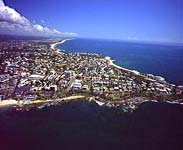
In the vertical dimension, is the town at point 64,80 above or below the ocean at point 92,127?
above

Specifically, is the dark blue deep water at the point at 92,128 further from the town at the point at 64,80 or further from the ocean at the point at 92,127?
the town at the point at 64,80

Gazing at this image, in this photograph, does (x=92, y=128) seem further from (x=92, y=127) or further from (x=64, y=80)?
(x=64, y=80)

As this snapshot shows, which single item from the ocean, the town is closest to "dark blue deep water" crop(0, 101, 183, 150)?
the ocean

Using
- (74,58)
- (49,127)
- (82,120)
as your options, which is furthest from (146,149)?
(74,58)

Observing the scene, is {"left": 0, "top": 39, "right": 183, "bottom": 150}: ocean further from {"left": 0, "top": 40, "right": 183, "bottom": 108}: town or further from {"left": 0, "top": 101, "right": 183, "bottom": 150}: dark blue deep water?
{"left": 0, "top": 40, "right": 183, "bottom": 108}: town

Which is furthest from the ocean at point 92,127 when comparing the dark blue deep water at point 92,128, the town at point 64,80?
the town at point 64,80
